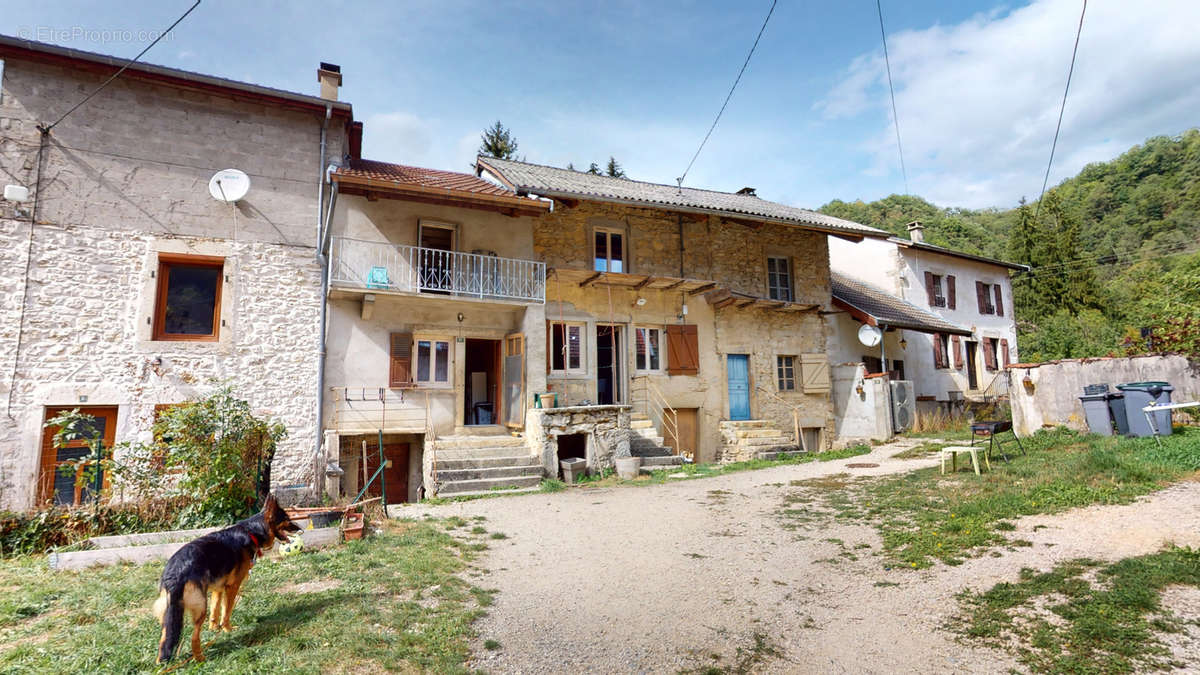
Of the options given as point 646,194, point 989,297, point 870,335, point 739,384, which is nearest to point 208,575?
point 739,384

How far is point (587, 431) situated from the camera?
436 inches

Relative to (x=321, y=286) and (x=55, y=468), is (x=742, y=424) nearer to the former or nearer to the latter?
(x=321, y=286)

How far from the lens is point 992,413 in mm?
16797

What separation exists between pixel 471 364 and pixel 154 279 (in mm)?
6541

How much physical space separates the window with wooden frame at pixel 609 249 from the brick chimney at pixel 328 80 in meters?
6.42

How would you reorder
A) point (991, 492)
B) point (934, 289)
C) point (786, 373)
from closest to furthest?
1. point (991, 492)
2. point (786, 373)
3. point (934, 289)

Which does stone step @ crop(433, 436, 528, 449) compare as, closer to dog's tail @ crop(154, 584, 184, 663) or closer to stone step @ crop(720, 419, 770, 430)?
stone step @ crop(720, 419, 770, 430)

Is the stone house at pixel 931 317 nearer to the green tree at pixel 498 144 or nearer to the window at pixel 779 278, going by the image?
the window at pixel 779 278

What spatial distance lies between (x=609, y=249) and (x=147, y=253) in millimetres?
9172

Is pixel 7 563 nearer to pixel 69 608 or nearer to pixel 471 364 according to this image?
pixel 69 608

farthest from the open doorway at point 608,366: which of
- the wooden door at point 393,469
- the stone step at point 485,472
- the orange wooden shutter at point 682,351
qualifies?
the wooden door at point 393,469

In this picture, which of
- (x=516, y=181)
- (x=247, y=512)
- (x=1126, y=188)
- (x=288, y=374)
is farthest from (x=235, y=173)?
(x=1126, y=188)

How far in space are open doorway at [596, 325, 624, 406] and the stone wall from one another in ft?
7.30

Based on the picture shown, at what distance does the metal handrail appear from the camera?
13602mm
